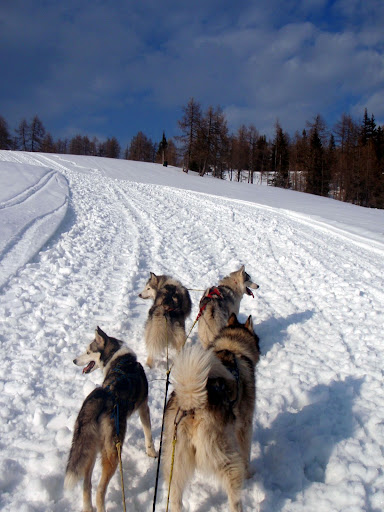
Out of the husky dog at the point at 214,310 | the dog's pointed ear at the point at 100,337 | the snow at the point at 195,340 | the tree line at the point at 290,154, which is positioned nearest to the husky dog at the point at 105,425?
the snow at the point at 195,340

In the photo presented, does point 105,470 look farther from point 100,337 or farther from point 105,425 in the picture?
point 100,337

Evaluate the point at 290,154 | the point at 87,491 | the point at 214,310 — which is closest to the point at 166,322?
the point at 214,310

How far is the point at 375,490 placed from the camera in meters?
2.55

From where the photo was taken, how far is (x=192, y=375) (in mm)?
2135

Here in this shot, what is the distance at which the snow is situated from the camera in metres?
2.62

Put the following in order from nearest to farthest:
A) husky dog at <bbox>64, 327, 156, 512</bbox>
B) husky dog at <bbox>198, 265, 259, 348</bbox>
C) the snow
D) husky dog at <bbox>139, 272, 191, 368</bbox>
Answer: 1. husky dog at <bbox>64, 327, 156, 512</bbox>
2. the snow
3. husky dog at <bbox>139, 272, 191, 368</bbox>
4. husky dog at <bbox>198, 265, 259, 348</bbox>

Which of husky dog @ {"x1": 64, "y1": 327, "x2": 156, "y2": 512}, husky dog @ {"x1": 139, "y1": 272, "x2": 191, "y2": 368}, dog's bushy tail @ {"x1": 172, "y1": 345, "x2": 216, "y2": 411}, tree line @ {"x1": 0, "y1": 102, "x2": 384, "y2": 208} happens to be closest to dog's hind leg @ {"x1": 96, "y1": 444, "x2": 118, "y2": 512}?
husky dog @ {"x1": 64, "y1": 327, "x2": 156, "y2": 512}

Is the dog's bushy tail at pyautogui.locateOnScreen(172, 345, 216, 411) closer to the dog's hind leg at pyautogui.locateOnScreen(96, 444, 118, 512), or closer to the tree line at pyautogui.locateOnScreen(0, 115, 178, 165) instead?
the dog's hind leg at pyautogui.locateOnScreen(96, 444, 118, 512)

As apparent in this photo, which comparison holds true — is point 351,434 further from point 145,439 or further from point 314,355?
point 145,439

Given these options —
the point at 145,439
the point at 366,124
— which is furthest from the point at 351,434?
the point at 366,124

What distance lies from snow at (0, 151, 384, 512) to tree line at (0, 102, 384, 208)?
86.8 ft

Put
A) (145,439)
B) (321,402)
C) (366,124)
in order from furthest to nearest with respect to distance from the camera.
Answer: (366,124) < (321,402) < (145,439)

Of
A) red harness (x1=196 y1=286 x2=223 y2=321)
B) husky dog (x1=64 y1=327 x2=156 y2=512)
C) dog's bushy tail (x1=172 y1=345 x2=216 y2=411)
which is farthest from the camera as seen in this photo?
red harness (x1=196 y1=286 x2=223 y2=321)

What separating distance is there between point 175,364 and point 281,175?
4509cm
